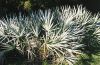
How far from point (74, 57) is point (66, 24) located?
1065mm

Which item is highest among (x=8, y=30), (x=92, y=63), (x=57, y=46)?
(x=8, y=30)

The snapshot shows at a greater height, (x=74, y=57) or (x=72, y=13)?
(x=72, y=13)

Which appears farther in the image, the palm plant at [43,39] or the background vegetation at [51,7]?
the background vegetation at [51,7]

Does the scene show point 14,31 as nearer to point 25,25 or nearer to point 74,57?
point 25,25

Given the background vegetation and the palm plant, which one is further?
the background vegetation

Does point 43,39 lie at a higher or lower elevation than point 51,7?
lower

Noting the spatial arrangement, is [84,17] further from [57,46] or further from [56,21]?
[57,46]

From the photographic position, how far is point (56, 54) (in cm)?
795

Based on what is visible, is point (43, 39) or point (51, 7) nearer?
point (43, 39)

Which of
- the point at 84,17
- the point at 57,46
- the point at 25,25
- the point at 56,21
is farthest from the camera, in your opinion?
the point at 84,17

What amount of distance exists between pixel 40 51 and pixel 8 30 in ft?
3.52

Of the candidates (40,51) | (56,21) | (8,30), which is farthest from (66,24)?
(8,30)

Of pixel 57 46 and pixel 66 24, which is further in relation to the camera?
pixel 66 24

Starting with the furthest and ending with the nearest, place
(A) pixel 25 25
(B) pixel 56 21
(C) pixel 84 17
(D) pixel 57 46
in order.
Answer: (C) pixel 84 17
(B) pixel 56 21
(A) pixel 25 25
(D) pixel 57 46
